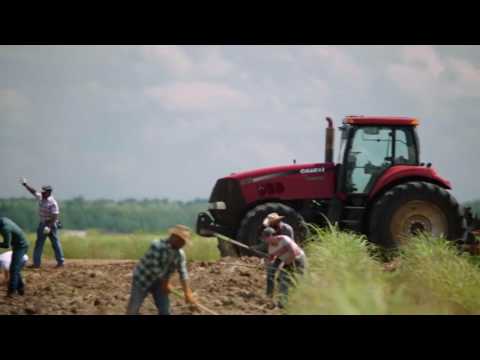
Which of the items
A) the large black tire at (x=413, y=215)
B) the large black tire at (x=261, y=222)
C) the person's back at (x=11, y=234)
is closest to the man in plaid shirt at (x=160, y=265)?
the person's back at (x=11, y=234)

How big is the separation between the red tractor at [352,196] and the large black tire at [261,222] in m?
0.02

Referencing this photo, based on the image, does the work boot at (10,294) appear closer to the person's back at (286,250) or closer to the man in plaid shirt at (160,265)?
the man in plaid shirt at (160,265)

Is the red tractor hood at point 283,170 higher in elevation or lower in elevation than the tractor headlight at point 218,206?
higher

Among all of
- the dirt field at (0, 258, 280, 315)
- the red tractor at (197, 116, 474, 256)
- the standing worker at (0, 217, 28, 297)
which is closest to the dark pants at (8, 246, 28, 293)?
the standing worker at (0, 217, 28, 297)

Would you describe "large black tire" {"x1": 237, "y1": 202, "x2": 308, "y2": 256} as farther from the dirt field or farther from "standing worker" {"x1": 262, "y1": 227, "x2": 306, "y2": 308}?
"standing worker" {"x1": 262, "y1": 227, "x2": 306, "y2": 308}

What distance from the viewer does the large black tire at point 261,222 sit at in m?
14.9

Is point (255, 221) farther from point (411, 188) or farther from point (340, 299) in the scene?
point (340, 299)

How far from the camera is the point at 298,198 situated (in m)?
15.5

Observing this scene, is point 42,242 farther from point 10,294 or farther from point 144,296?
point 144,296

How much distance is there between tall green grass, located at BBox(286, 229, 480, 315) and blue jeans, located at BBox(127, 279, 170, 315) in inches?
58.3

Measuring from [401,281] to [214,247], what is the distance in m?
8.37

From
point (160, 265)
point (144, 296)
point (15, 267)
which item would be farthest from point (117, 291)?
point (160, 265)
